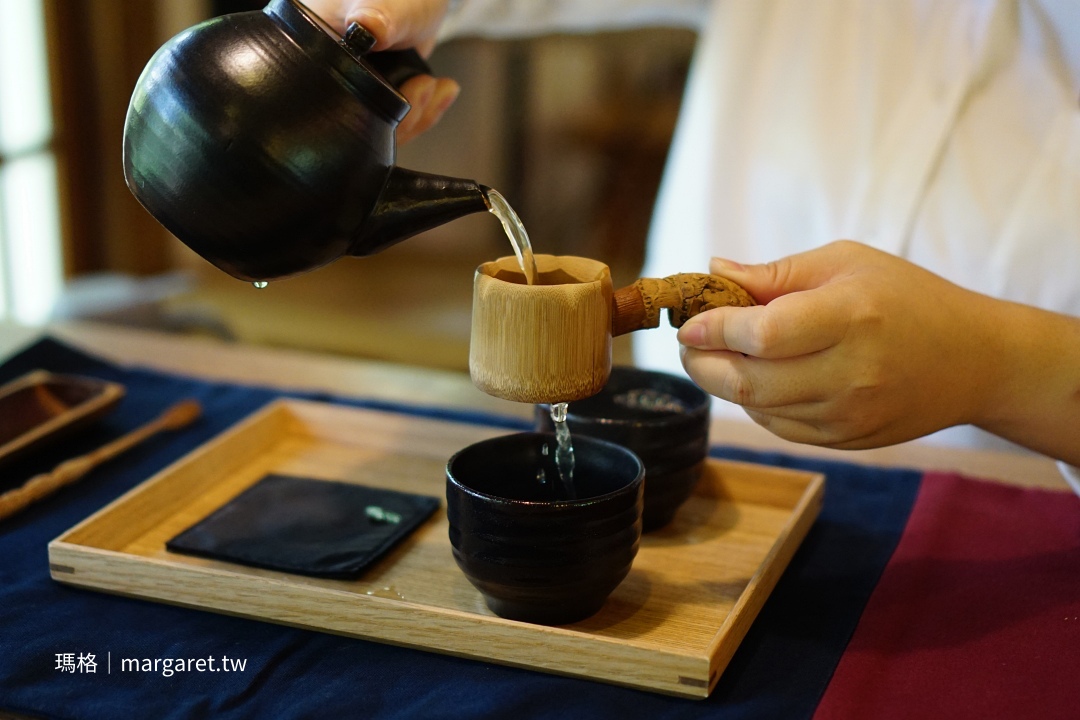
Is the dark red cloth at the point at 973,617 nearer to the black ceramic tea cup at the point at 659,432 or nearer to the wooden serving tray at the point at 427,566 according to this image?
the wooden serving tray at the point at 427,566

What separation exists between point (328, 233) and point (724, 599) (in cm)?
44

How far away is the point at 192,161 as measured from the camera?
70 centimetres

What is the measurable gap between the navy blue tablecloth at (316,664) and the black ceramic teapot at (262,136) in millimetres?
291

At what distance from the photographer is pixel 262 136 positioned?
69cm

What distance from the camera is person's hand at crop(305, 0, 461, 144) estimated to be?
81 cm

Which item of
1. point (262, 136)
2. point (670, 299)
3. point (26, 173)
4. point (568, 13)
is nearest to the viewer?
point (262, 136)

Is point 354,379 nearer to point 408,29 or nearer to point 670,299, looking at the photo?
point 408,29

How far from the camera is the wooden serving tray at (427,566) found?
75 centimetres

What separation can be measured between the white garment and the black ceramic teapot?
71 centimetres

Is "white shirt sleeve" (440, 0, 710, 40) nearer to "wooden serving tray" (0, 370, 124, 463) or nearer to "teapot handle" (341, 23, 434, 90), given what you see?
"teapot handle" (341, 23, 434, 90)

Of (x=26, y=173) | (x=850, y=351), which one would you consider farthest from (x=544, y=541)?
(x=26, y=173)

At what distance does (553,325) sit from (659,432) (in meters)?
0.24

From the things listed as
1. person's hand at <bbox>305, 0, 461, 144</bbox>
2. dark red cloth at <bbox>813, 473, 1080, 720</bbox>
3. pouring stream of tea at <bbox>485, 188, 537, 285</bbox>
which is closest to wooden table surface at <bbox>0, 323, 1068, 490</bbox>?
dark red cloth at <bbox>813, 473, 1080, 720</bbox>

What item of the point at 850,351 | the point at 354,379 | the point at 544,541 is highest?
the point at 850,351
